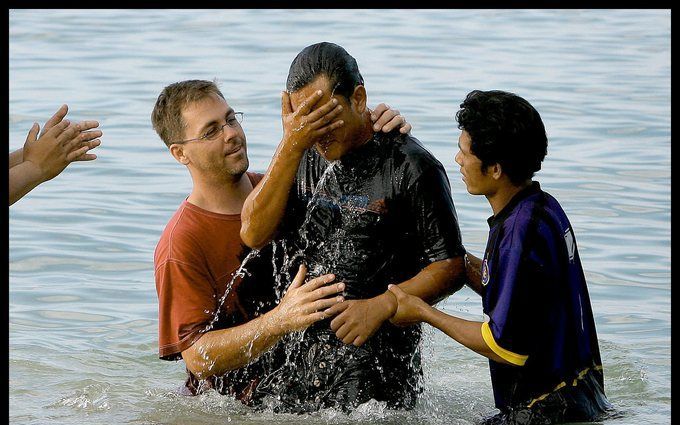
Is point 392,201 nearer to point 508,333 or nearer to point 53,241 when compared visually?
point 508,333

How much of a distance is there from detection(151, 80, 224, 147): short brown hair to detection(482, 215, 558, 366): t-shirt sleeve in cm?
156

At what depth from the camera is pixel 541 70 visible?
49.8 ft

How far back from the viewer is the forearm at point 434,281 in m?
5.29

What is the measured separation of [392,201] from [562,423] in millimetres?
1052

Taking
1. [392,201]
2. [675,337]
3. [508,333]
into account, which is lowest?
[675,337]

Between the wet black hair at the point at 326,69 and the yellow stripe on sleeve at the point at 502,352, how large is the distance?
1028 millimetres

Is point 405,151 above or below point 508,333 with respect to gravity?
above

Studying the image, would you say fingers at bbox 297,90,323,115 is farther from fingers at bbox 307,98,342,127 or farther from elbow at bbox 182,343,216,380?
elbow at bbox 182,343,216,380

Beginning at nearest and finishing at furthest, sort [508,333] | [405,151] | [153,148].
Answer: [508,333]
[405,151]
[153,148]

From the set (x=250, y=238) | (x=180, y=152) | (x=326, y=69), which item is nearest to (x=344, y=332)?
(x=250, y=238)

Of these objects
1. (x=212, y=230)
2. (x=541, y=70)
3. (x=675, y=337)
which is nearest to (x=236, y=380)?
(x=212, y=230)

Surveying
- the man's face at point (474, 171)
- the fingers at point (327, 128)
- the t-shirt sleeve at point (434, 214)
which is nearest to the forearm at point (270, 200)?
the fingers at point (327, 128)

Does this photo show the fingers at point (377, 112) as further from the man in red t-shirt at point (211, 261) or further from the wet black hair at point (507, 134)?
the wet black hair at point (507, 134)

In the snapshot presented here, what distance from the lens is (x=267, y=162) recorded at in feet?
37.1
